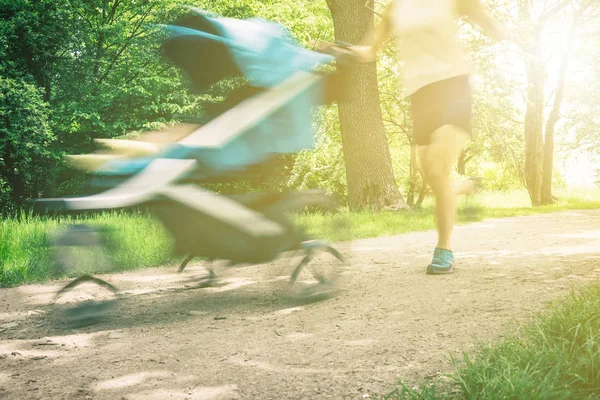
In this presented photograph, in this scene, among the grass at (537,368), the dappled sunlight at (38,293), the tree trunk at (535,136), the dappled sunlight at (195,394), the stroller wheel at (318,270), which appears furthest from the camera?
the tree trunk at (535,136)

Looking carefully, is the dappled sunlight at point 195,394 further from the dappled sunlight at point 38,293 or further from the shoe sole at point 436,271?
the shoe sole at point 436,271

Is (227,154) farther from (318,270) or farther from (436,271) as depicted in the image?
(436,271)

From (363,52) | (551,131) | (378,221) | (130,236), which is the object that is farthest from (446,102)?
(551,131)

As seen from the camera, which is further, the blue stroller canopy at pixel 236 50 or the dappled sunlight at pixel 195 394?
the blue stroller canopy at pixel 236 50

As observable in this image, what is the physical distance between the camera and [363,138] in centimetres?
1123

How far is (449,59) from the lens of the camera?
4484mm

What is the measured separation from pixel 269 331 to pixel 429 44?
105 inches

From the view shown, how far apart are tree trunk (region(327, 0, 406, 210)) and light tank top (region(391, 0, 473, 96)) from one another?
654 cm

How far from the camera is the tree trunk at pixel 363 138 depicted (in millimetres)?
11227

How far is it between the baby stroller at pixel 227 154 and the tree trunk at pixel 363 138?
7096 millimetres

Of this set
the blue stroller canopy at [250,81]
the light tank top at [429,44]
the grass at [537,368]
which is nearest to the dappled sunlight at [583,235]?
the light tank top at [429,44]

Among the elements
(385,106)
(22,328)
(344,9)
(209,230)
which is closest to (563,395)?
(209,230)

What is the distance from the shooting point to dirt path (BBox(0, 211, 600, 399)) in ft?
8.02

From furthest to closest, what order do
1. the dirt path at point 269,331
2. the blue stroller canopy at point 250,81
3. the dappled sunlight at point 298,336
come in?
1. the blue stroller canopy at point 250,81
2. the dappled sunlight at point 298,336
3. the dirt path at point 269,331
